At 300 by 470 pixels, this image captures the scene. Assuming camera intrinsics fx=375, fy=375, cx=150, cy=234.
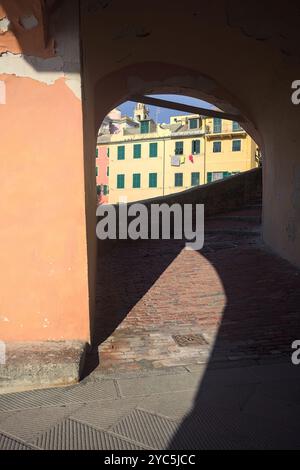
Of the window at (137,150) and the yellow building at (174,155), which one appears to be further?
the window at (137,150)

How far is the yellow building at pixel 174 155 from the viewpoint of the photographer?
3594cm

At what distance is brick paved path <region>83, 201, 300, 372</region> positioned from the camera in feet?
11.9

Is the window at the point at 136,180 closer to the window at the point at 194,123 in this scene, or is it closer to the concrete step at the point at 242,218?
the window at the point at 194,123

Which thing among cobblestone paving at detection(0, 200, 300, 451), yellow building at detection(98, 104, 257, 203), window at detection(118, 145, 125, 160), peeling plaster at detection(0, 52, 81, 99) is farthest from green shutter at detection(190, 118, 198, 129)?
peeling plaster at detection(0, 52, 81, 99)


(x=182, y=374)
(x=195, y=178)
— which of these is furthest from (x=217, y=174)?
(x=182, y=374)

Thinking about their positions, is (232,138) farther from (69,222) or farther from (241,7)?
(69,222)

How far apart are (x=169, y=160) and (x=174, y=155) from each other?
0.70 metres

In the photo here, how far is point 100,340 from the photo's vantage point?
12.8 feet

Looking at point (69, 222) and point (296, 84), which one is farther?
point (296, 84)

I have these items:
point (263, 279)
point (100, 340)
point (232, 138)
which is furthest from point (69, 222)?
point (232, 138)

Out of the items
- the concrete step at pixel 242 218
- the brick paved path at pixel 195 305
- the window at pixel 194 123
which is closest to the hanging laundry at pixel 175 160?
the window at pixel 194 123

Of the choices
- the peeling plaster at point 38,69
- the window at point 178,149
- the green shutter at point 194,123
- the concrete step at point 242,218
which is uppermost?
the green shutter at point 194,123

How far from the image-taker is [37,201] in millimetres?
3393
